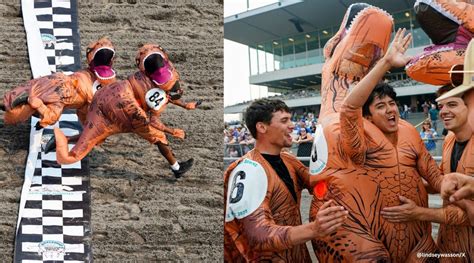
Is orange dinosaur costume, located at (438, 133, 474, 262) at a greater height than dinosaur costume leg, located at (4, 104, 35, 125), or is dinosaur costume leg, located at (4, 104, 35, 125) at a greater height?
dinosaur costume leg, located at (4, 104, 35, 125)

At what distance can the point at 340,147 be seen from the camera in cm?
202

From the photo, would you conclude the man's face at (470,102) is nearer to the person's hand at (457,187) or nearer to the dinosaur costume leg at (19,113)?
the person's hand at (457,187)

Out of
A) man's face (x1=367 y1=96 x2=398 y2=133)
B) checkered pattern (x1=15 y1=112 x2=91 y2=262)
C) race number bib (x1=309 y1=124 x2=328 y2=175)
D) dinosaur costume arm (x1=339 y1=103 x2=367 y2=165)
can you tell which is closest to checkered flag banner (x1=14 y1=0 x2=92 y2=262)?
checkered pattern (x1=15 y1=112 x2=91 y2=262)

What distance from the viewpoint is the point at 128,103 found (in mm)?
2115

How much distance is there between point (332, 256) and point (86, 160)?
1.44 m

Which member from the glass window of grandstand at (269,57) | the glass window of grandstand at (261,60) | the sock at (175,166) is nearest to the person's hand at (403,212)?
the sock at (175,166)

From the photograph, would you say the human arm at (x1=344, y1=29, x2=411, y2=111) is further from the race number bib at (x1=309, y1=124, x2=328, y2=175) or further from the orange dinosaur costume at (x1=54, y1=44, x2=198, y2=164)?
the orange dinosaur costume at (x1=54, y1=44, x2=198, y2=164)

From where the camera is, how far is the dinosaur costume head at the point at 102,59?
2150 millimetres

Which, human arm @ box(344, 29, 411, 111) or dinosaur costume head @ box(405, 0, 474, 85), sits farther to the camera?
dinosaur costume head @ box(405, 0, 474, 85)

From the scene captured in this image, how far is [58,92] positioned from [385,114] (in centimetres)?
150

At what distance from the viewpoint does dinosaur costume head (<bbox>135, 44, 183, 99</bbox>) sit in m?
2.11

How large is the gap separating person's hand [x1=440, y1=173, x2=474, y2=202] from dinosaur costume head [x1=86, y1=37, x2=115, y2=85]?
1.57 m

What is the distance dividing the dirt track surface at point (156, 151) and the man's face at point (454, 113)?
3.99ft

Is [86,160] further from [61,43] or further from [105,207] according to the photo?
[61,43]
